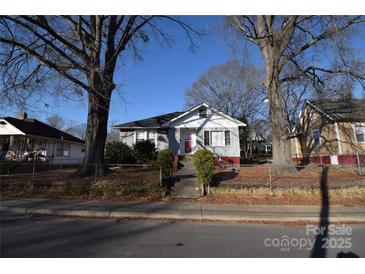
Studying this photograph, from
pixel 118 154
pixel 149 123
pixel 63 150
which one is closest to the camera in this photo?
pixel 118 154

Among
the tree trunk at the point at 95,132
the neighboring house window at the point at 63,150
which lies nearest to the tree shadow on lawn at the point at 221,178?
the tree trunk at the point at 95,132

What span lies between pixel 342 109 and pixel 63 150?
3116 centimetres

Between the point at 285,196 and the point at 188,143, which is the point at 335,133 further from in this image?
the point at 285,196

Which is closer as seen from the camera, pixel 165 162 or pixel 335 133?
pixel 165 162

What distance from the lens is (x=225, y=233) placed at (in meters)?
5.18

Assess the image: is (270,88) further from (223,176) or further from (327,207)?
(327,207)

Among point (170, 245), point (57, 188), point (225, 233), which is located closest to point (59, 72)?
point (57, 188)

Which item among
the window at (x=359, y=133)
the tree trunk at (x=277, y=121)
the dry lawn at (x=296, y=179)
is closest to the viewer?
the dry lawn at (x=296, y=179)

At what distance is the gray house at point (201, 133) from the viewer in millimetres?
17969

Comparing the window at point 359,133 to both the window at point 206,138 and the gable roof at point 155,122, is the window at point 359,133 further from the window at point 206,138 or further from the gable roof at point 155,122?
the window at point 206,138

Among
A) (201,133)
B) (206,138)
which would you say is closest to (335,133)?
(206,138)

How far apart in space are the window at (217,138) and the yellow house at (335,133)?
226 inches

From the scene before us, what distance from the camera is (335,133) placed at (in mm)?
17422

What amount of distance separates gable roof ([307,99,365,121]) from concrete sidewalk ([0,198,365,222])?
12427mm
